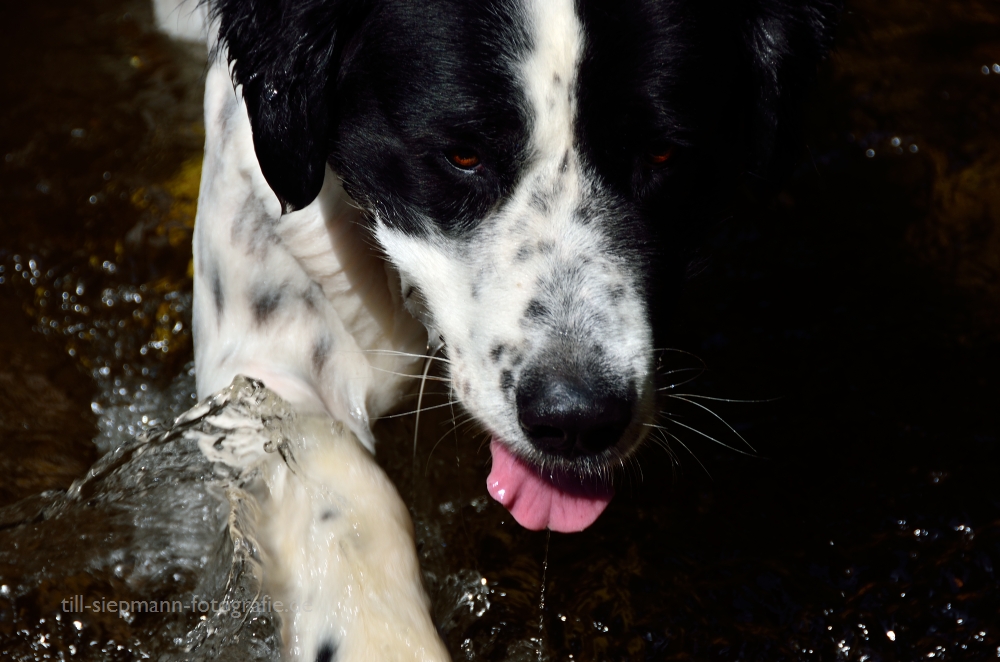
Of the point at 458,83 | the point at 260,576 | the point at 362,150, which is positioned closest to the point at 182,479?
the point at 260,576

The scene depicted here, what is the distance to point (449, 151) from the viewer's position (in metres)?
2.39

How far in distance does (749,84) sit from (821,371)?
60.7 inches

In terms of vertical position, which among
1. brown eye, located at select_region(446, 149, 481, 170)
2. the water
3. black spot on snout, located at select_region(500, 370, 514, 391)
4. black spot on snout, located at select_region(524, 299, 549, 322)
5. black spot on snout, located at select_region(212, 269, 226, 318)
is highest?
brown eye, located at select_region(446, 149, 481, 170)

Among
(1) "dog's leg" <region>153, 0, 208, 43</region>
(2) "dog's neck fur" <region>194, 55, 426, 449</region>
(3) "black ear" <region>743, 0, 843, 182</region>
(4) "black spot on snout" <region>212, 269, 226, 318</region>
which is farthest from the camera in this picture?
(1) "dog's leg" <region>153, 0, 208, 43</region>

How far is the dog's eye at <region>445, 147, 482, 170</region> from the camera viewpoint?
93.7 inches

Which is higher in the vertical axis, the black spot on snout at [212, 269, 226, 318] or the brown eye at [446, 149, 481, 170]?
the brown eye at [446, 149, 481, 170]

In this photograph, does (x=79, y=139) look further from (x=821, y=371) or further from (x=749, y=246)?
(x=821, y=371)

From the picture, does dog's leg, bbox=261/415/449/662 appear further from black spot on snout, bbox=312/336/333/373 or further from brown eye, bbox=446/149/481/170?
brown eye, bbox=446/149/481/170

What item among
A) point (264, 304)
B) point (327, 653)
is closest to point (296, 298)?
point (264, 304)

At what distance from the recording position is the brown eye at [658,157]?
2416 mm

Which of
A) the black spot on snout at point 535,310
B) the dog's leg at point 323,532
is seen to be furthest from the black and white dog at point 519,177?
the dog's leg at point 323,532

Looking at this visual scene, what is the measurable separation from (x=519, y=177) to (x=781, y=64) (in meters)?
0.78

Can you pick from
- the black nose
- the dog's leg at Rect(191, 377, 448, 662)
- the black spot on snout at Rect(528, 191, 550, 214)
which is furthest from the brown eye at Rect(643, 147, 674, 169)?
the dog's leg at Rect(191, 377, 448, 662)

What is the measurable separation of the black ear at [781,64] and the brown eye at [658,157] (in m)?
0.41
